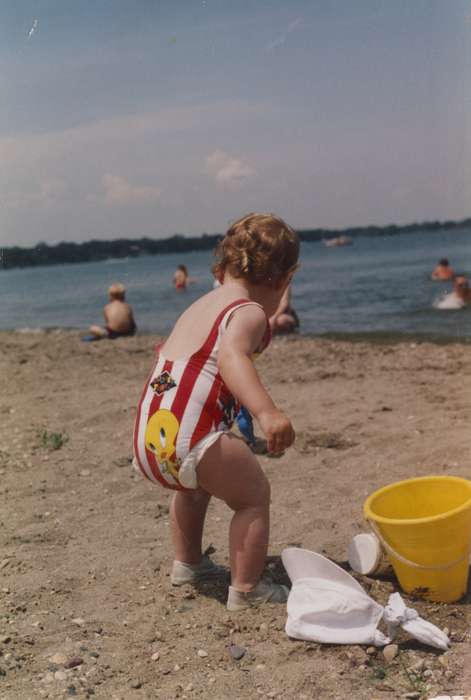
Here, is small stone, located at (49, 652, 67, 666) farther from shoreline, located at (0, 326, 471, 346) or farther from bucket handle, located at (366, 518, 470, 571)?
shoreline, located at (0, 326, 471, 346)

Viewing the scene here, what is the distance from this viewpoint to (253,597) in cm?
269

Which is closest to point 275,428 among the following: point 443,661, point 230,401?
point 230,401

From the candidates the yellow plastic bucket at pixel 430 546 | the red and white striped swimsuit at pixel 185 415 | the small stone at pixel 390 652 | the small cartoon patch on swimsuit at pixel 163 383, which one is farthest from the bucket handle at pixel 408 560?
the small cartoon patch on swimsuit at pixel 163 383

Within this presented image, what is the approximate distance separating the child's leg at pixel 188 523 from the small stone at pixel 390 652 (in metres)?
0.87

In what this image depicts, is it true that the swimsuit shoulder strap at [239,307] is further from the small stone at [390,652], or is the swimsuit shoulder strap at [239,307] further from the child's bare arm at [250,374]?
the small stone at [390,652]

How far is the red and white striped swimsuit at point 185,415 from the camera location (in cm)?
255

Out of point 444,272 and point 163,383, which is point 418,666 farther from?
point 444,272

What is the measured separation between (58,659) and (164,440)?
2.48ft

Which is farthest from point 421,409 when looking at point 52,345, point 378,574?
point 52,345

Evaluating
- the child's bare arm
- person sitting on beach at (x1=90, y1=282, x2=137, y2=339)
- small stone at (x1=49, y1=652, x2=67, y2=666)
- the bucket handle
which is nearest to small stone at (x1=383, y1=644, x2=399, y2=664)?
the bucket handle

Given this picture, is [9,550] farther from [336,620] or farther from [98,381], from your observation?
[98,381]

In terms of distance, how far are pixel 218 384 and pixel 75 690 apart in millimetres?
1038

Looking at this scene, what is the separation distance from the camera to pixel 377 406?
17.8 ft

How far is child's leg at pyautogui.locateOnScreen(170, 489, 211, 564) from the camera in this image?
2916mm
